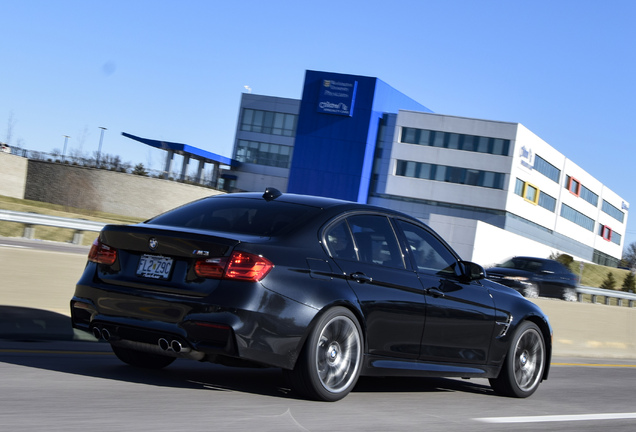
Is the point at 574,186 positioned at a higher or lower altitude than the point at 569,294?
higher

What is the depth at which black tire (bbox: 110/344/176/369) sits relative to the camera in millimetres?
7406

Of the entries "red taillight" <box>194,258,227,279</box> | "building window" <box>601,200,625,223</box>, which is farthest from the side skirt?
"building window" <box>601,200,625,223</box>

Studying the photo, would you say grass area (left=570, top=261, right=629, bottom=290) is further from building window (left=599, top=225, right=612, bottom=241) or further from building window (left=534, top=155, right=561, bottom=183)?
building window (left=599, top=225, right=612, bottom=241)

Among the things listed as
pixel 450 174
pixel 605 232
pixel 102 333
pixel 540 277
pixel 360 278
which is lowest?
pixel 102 333

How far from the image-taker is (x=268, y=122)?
9538 centimetres

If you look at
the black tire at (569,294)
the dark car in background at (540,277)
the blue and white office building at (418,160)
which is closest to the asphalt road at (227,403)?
the dark car in background at (540,277)

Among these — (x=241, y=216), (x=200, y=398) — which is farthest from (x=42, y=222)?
(x=200, y=398)

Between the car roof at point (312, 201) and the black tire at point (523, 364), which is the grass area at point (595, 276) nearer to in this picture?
the black tire at point (523, 364)

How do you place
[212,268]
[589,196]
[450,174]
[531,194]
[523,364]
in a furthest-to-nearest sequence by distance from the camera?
[589,196] < [531,194] < [450,174] < [523,364] < [212,268]

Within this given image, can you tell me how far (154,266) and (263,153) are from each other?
8931cm

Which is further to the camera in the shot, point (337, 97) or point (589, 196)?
point (589, 196)

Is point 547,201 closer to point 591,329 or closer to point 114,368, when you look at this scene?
point 591,329

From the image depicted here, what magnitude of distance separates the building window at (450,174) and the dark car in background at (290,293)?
228 feet

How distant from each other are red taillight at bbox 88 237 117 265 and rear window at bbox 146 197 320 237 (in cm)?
47
